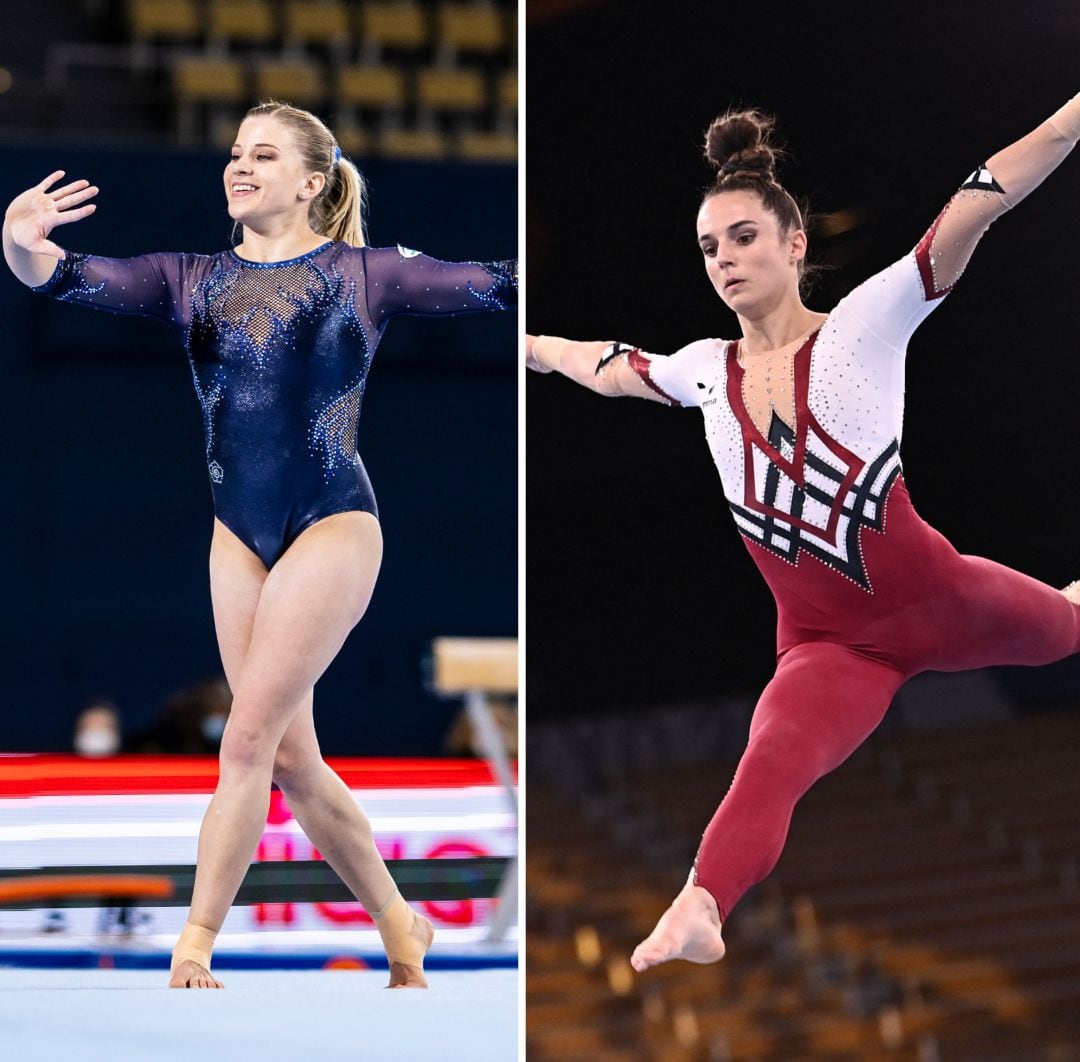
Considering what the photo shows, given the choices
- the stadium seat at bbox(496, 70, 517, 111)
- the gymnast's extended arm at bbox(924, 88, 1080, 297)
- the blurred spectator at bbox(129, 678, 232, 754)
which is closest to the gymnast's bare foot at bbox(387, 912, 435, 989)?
the blurred spectator at bbox(129, 678, 232, 754)

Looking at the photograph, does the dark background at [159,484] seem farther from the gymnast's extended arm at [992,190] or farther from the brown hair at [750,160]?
the gymnast's extended arm at [992,190]

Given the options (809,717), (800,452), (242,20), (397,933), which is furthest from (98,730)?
(242,20)

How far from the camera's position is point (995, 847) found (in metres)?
3.67

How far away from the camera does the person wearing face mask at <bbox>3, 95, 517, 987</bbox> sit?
10.8 ft

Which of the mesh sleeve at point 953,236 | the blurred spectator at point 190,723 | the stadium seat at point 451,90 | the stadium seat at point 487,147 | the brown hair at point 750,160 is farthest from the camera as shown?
the stadium seat at point 451,90

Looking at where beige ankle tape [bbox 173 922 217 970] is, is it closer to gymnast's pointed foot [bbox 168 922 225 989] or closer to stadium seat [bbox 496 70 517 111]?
gymnast's pointed foot [bbox 168 922 225 989]

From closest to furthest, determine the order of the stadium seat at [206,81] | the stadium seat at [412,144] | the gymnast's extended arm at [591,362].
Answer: the gymnast's extended arm at [591,362] < the stadium seat at [412,144] < the stadium seat at [206,81]

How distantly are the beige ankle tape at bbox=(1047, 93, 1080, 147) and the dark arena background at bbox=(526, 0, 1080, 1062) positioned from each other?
0.18m

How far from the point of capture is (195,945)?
3.29 metres

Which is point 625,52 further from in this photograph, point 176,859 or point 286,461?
point 176,859

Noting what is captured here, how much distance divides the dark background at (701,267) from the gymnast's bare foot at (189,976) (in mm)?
990

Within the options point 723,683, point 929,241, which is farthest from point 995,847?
point 929,241

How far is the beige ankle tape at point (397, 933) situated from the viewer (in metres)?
3.46

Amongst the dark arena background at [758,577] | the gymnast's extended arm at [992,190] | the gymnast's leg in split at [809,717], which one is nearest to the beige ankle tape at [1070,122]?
the gymnast's extended arm at [992,190]
